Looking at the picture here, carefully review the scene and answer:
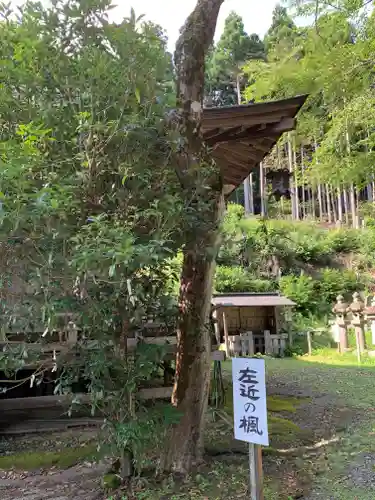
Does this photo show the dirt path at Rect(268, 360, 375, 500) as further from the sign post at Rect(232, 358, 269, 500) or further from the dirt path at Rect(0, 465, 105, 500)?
the dirt path at Rect(0, 465, 105, 500)

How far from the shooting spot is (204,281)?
379 centimetres

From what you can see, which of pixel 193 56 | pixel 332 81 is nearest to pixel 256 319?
pixel 332 81

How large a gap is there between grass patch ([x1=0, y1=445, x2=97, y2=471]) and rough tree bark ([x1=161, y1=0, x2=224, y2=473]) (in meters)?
1.11

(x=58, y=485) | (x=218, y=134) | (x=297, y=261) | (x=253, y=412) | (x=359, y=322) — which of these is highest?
(x=297, y=261)

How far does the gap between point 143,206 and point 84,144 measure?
0.51m

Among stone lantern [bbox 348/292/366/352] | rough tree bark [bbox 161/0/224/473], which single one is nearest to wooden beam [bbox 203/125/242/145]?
rough tree bark [bbox 161/0/224/473]

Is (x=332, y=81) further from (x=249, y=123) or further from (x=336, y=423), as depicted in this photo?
(x=336, y=423)

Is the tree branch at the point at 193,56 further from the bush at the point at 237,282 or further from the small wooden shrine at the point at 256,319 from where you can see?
the bush at the point at 237,282

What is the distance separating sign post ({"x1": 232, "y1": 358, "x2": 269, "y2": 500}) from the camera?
2805 millimetres

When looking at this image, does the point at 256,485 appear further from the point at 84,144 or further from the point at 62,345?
the point at 84,144

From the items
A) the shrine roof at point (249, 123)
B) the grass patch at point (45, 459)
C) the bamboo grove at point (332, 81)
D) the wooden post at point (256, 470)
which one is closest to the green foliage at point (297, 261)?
the bamboo grove at point (332, 81)

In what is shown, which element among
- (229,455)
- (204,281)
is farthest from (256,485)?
(204,281)

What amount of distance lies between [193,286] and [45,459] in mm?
2408

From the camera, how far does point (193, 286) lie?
12.3ft
